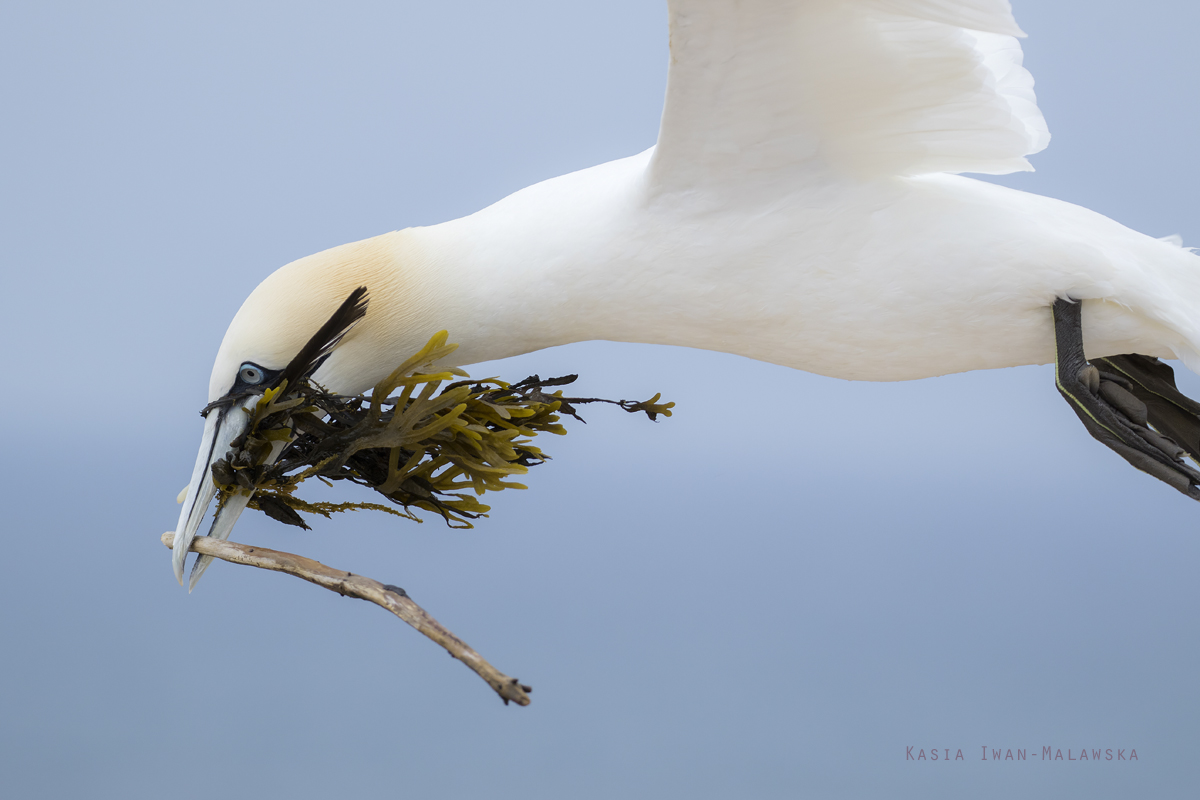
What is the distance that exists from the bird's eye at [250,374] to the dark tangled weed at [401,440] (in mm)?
Result: 50

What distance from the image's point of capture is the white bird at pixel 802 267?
1.62m

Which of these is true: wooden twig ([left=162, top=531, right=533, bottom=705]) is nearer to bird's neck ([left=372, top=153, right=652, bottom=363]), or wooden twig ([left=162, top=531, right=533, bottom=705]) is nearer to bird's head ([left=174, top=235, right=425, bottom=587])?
bird's head ([left=174, top=235, right=425, bottom=587])

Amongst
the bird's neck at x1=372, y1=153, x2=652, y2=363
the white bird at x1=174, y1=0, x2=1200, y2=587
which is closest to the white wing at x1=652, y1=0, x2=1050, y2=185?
the white bird at x1=174, y1=0, x2=1200, y2=587

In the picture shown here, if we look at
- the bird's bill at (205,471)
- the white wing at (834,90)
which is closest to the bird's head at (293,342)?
the bird's bill at (205,471)

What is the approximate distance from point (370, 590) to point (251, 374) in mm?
449

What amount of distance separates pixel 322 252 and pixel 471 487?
45 centimetres

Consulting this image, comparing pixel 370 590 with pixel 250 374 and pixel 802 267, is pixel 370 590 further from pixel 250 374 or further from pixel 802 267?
pixel 802 267

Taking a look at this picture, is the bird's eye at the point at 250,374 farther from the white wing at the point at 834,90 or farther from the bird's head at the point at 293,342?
the white wing at the point at 834,90

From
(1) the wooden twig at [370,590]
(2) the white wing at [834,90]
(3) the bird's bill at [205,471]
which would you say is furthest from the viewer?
(3) the bird's bill at [205,471]

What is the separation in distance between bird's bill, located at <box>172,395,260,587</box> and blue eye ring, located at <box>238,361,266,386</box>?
3 cm

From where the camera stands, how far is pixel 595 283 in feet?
5.53

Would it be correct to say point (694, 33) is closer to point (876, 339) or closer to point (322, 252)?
point (876, 339)

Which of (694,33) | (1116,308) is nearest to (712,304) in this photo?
(694,33)

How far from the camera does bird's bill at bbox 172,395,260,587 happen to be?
1.61m
